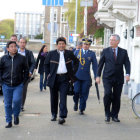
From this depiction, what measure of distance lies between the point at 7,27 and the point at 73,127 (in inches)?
5738

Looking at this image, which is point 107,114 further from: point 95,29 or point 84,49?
point 95,29

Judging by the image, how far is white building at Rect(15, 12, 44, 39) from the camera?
17562cm

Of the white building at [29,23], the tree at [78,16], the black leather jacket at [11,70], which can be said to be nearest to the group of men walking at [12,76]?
the black leather jacket at [11,70]

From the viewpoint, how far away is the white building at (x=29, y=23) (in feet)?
576

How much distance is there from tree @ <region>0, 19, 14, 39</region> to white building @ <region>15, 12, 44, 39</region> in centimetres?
1249

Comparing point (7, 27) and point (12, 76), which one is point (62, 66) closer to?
point (12, 76)

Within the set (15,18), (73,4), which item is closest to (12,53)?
(73,4)

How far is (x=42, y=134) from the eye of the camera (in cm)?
668

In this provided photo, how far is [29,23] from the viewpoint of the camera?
18050cm

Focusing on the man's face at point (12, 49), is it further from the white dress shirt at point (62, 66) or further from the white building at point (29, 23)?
the white building at point (29, 23)

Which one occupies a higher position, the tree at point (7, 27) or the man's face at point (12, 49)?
the tree at point (7, 27)

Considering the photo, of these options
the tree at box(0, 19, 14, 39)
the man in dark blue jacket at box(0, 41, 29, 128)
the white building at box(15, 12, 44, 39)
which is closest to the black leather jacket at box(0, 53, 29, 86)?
the man in dark blue jacket at box(0, 41, 29, 128)

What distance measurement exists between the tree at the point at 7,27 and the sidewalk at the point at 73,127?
139 m

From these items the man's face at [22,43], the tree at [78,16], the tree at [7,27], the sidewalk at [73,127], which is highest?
the tree at [7,27]
